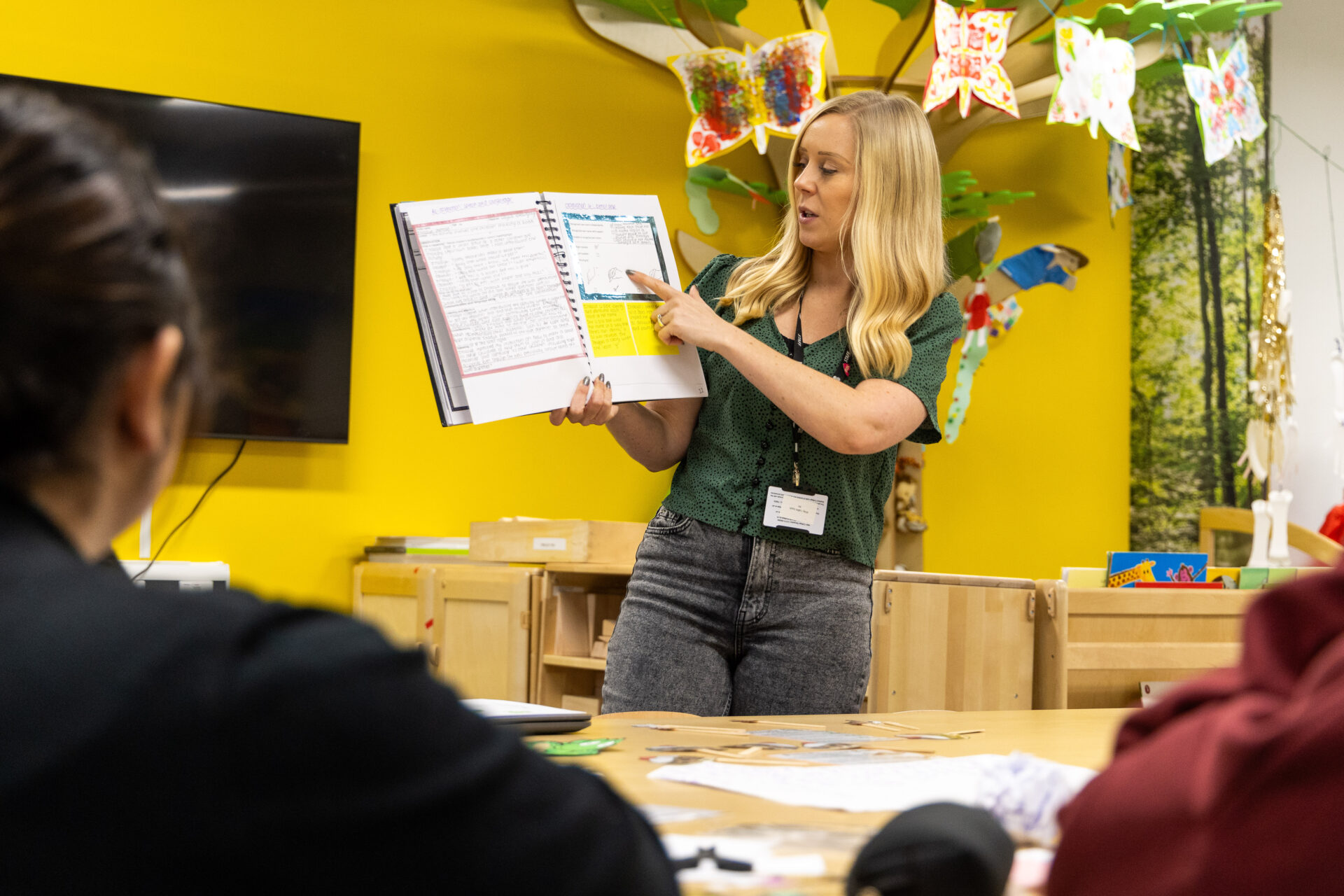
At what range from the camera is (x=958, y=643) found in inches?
99.4

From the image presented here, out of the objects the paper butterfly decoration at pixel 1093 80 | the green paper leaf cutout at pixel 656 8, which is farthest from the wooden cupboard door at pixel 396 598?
the paper butterfly decoration at pixel 1093 80

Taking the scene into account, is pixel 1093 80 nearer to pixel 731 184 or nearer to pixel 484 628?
pixel 731 184

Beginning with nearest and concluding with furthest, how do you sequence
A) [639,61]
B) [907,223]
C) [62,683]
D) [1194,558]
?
[62,683] → [907,223] → [1194,558] → [639,61]

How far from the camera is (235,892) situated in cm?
37

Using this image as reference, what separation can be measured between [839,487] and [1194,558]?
5.02 feet

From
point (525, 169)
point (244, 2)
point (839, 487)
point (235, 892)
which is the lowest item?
point (235, 892)

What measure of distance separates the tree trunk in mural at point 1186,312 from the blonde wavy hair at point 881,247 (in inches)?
103

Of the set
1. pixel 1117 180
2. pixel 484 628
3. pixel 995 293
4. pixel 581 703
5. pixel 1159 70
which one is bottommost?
pixel 581 703

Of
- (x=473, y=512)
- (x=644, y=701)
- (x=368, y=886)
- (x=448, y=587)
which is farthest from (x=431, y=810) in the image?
(x=473, y=512)

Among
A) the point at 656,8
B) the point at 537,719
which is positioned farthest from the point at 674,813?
the point at 656,8

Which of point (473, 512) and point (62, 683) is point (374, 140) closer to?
point (473, 512)

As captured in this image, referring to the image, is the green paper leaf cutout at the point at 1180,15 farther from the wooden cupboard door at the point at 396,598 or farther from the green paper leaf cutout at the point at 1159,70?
the wooden cupboard door at the point at 396,598

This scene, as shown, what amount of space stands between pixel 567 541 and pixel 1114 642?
3.96 ft

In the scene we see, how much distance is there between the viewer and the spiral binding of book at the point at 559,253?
1585mm
